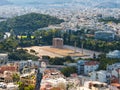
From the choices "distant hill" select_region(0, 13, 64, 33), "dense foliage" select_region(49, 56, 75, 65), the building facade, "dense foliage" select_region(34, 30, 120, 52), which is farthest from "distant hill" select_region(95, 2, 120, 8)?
"dense foliage" select_region(49, 56, 75, 65)

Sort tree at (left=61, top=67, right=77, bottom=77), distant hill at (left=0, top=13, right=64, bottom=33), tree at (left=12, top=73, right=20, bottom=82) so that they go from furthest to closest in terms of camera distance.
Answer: distant hill at (left=0, top=13, right=64, bottom=33), tree at (left=61, top=67, right=77, bottom=77), tree at (left=12, top=73, right=20, bottom=82)

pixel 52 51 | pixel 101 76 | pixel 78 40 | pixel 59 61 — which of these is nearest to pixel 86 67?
pixel 59 61

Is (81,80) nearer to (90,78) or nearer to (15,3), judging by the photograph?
(90,78)

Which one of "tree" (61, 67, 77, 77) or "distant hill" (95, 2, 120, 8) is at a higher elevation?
"tree" (61, 67, 77, 77)

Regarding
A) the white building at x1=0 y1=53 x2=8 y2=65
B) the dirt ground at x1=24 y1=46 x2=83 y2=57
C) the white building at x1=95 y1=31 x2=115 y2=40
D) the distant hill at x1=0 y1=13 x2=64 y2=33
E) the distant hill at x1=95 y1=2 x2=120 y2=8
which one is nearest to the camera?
the white building at x1=0 y1=53 x2=8 y2=65

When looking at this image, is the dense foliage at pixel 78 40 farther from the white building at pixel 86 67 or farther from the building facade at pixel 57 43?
the white building at pixel 86 67

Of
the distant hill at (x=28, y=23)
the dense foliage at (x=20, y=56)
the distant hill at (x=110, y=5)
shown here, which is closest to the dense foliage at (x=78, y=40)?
the dense foliage at (x=20, y=56)

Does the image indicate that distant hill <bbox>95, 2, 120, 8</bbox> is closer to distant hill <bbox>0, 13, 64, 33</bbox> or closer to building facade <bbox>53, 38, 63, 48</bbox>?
distant hill <bbox>0, 13, 64, 33</bbox>

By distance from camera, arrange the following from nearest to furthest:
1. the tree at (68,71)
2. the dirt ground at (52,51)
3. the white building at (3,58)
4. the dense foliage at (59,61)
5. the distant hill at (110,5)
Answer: the tree at (68,71) → the dense foliage at (59,61) → the white building at (3,58) → the dirt ground at (52,51) → the distant hill at (110,5)
